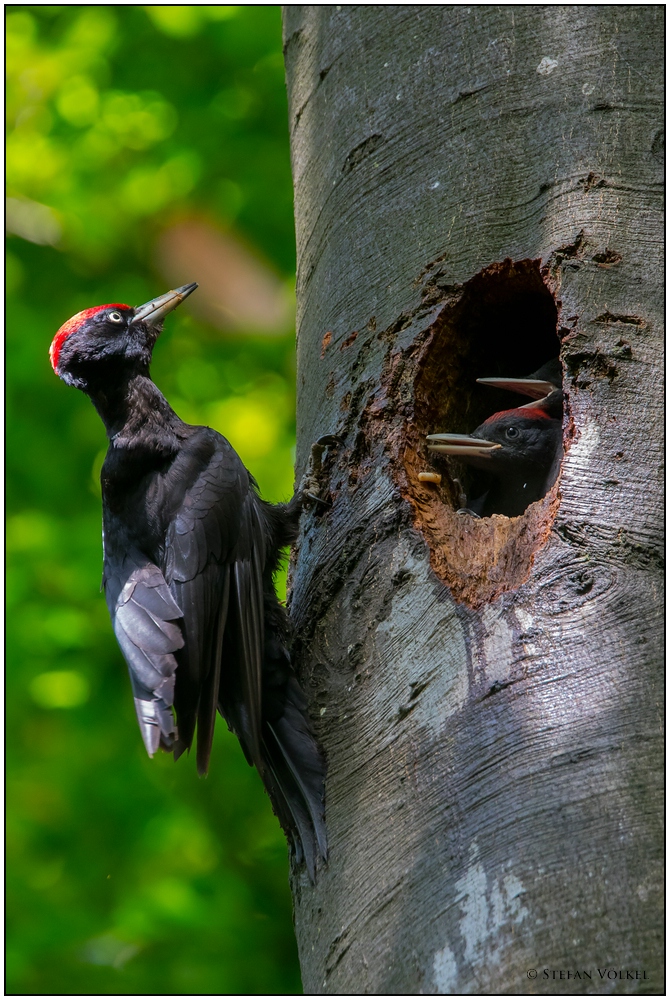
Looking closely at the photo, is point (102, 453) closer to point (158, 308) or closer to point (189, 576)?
point (158, 308)

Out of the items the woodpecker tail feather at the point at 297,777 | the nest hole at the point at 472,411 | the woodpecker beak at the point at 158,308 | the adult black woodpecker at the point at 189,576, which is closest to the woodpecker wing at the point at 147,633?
the adult black woodpecker at the point at 189,576

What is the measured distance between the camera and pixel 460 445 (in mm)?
3328

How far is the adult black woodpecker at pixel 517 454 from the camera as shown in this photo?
12.2ft

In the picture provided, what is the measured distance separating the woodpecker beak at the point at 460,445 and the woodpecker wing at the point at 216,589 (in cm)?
73

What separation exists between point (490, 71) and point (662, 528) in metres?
1.30

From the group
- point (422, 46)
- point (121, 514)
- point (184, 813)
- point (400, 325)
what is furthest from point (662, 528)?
point (184, 813)

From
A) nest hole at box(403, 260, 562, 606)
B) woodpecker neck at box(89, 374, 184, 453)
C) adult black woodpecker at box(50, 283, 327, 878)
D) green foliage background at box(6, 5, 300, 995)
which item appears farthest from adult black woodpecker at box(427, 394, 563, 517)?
green foliage background at box(6, 5, 300, 995)

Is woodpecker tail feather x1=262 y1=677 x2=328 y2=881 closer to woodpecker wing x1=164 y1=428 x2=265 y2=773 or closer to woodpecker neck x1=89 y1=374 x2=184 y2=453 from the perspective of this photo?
woodpecker wing x1=164 y1=428 x2=265 y2=773

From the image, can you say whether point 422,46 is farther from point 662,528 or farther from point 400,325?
point 662,528

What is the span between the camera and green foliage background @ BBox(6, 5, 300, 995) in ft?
15.0

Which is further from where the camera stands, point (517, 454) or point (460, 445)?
point (517, 454)

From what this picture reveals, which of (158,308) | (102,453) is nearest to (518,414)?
(158,308)

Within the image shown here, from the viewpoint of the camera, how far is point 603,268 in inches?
96.3

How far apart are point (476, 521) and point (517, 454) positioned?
116 cm
